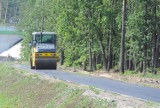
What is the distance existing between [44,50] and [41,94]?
1502cm

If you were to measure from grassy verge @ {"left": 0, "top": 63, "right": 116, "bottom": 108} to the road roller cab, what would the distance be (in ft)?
20.7

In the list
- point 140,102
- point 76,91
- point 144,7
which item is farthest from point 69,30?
point 140,102

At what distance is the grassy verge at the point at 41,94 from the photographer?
16.1m

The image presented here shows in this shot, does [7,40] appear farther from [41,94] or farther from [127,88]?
[127,88]

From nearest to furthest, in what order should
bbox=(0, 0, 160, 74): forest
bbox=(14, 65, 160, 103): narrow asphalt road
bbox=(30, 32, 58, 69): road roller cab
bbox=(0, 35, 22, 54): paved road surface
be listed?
bbox=(14, 65, 160, 103): narrow asphalt road < bbox=(30, 32, 58, 69): road roller cab < bbox=(0, 0, 160, 74): forest < bbox=(0, 35, 22, 54): paved road surface

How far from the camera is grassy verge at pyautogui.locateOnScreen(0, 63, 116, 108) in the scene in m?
16.1

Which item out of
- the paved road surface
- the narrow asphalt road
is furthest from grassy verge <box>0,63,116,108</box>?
the paved road surface

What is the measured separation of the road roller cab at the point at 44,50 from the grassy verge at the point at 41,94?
630 cm

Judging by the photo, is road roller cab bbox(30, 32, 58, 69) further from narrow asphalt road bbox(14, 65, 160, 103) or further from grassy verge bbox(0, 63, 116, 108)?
narrow asphalt road bbox(14, 65, 160, 103)

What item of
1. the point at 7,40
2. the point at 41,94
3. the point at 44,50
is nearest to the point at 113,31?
the point at 44,50

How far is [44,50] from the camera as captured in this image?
117 feet

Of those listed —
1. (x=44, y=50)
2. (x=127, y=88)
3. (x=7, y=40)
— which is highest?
(x=7, y=40)

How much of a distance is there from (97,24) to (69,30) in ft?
17.2

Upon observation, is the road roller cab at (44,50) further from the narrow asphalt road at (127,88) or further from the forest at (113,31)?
the narrow asphalt road at (127,88)
